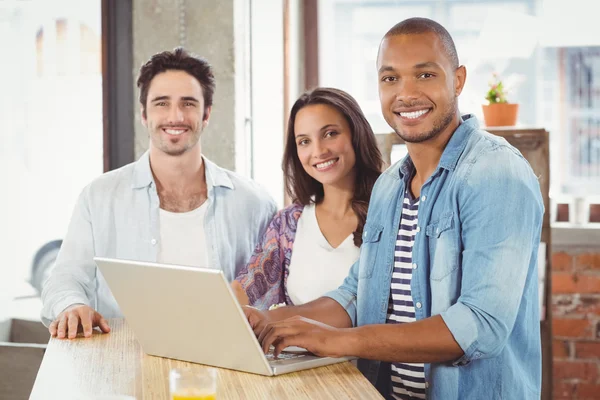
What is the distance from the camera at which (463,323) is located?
161 cm

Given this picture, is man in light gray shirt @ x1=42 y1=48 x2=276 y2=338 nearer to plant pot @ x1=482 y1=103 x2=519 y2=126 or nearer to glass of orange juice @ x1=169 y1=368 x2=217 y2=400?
plant pot @ x1=482 y1=103 x2=519 y2=126

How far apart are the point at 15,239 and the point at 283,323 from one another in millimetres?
2265

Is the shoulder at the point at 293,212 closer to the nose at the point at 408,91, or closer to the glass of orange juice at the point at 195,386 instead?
the nose at the point at 408,91

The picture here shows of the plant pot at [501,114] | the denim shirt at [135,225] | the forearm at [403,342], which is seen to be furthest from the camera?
the plant pot at [501,114]

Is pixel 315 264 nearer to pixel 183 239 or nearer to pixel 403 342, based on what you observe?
pixel 183 239

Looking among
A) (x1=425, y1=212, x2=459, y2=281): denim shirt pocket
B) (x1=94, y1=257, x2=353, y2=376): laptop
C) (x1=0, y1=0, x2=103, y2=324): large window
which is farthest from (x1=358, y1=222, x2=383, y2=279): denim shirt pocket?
(x1=0, y1=0, x2=103, y2=324): large window

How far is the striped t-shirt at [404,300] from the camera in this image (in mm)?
1887

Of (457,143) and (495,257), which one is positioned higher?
(457,143)

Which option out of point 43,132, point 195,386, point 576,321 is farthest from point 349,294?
point 576,321

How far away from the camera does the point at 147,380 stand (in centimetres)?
158

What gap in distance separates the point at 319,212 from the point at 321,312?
65 cm

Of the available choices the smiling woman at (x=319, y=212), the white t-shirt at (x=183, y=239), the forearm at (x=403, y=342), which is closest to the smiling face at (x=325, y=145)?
the smiling woman at (x=319, y=212)

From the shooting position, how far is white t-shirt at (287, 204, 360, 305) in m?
2.43

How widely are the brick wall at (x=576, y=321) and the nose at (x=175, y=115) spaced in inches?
82.7
